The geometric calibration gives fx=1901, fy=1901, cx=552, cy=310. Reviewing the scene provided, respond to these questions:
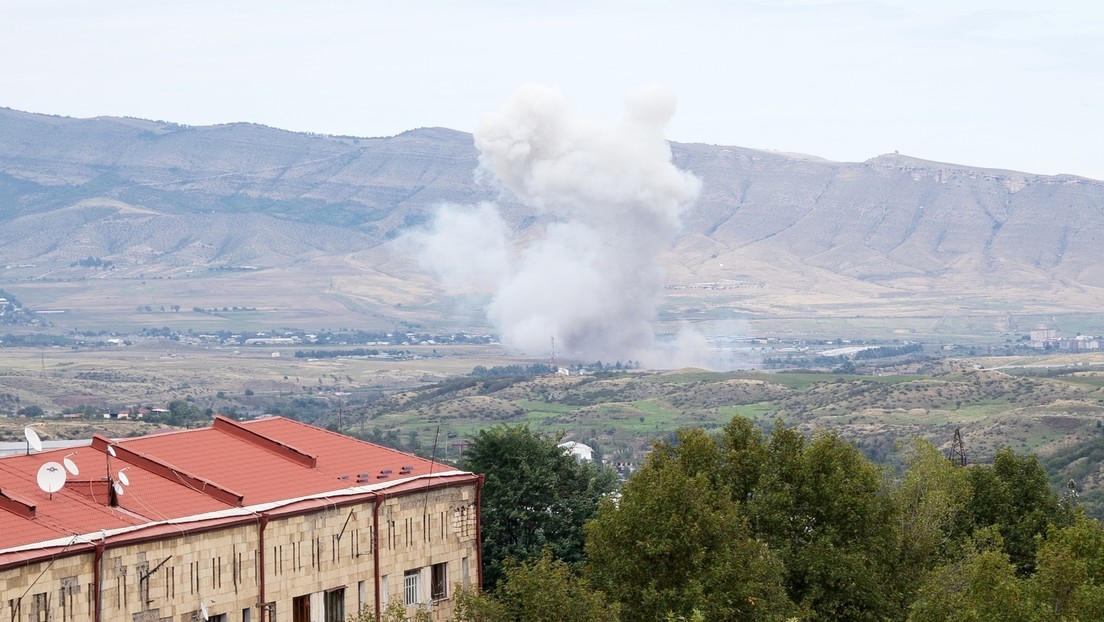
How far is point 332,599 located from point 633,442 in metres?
125

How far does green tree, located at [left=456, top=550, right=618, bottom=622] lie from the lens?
3425cm

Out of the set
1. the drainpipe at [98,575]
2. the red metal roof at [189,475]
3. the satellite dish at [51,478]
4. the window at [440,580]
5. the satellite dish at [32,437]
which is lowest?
the window at [440,580]

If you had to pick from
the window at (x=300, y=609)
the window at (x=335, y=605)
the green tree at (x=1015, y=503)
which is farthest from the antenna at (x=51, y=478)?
the green tree at (x=1015, y=503)

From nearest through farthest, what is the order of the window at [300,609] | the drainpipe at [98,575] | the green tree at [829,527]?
1. the drainpipe at [98,575]
2. the window at [300,609]
3. the green tree at [829,527]

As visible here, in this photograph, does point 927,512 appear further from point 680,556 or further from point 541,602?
point 541,602

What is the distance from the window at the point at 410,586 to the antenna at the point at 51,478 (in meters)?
9.46

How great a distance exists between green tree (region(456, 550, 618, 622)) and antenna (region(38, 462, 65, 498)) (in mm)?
7732

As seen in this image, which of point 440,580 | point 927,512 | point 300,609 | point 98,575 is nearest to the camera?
point 98,575

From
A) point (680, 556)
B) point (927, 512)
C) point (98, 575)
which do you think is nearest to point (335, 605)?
point (680, 556)

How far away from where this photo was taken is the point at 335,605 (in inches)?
1577

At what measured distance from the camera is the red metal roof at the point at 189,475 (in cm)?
3475

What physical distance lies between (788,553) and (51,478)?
51.6 feet

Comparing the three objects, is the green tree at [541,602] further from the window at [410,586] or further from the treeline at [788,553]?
the window at [410,586]

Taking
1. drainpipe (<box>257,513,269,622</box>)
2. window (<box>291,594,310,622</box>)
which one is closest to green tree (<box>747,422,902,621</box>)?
window (<box>291,594,310,622</box>)
